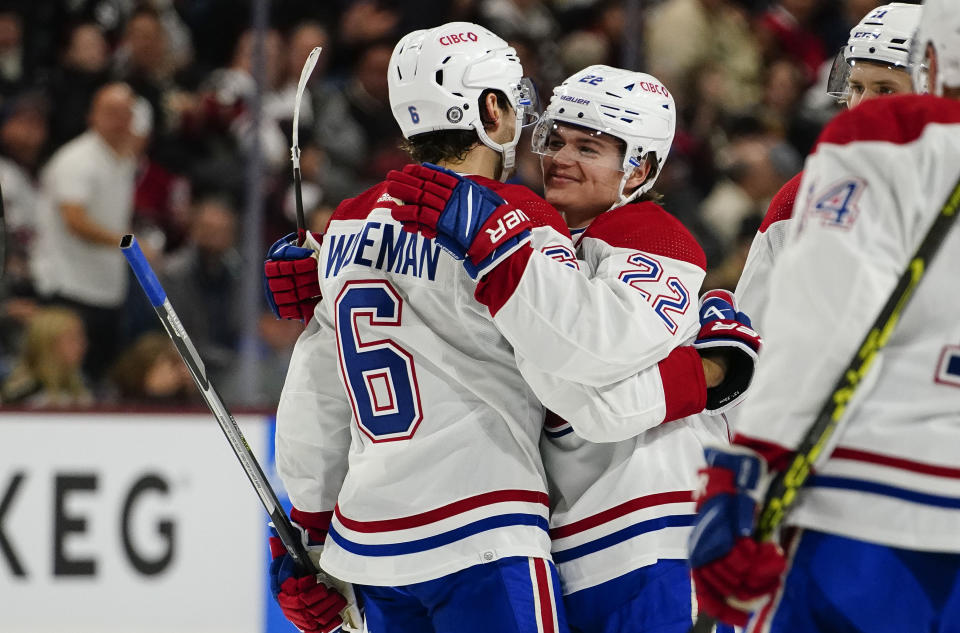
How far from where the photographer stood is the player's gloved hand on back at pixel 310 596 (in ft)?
8.60

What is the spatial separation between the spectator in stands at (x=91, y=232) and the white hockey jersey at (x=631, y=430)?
3.06 metres

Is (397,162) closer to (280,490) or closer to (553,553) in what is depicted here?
(280,490)

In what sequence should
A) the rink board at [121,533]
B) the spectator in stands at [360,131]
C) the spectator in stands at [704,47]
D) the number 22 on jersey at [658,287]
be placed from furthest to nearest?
the spectator in stands at [704,47], the spectator in stands at [360,131], the rink board at [121,533], the number 22 on jersey at [658,287]

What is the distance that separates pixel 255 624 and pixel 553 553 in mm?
2460

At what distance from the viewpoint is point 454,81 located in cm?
239

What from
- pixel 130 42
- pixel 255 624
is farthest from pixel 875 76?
pixel 130 42

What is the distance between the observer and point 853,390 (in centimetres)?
175

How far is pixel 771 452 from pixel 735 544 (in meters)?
0.13

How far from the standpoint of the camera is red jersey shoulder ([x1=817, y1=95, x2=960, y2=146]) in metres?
1.77

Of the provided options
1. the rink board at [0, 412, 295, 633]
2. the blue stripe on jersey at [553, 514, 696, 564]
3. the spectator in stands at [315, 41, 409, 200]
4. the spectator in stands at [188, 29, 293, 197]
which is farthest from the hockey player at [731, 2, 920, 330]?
the spectator in stands at [315, 41, 409, 200]

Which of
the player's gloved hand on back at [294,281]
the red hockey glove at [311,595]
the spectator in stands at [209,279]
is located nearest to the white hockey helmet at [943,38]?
→ the player's gloved hand on back at [294,281]

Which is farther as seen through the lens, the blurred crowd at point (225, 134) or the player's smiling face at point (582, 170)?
the blurred crowd at point (225, 134)

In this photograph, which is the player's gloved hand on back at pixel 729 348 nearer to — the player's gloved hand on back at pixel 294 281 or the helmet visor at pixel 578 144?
the helmet visor at pixel 578 144

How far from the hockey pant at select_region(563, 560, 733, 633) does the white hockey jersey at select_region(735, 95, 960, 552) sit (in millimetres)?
567
